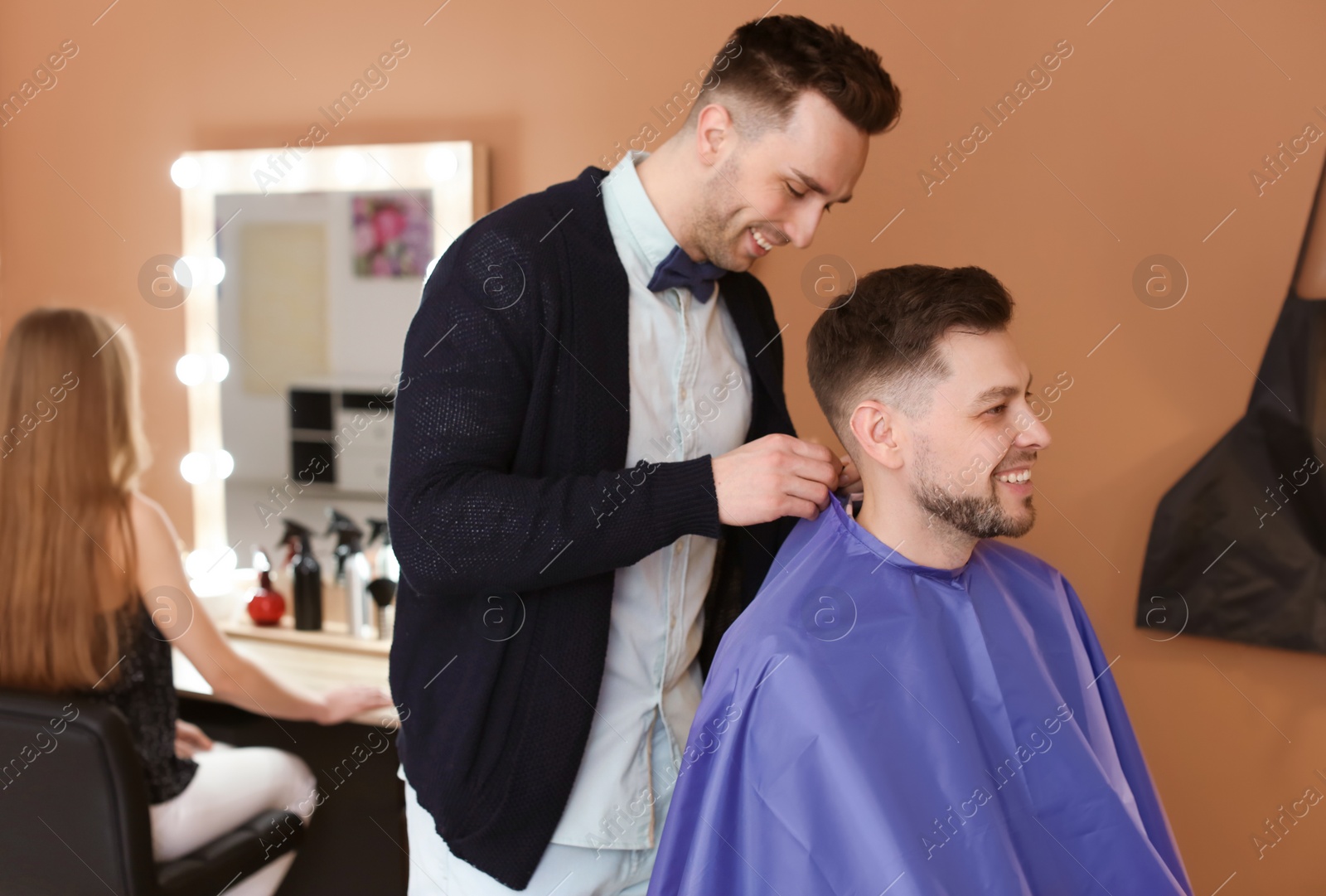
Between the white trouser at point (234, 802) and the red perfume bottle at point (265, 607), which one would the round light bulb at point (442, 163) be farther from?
the white trouser at point (234, 802)

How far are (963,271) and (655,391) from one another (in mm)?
467

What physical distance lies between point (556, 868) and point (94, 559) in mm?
1166

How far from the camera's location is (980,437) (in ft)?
4.43

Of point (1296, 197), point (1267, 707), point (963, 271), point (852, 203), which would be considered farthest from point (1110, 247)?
point (1267, 707)

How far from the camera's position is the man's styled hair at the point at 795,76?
1239mm

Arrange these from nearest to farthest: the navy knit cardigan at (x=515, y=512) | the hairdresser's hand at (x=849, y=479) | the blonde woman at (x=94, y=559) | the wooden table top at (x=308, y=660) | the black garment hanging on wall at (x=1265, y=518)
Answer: the navy knit cardigan at (x=515, y=512) < the hairdresser's hand at (x=849, y=479) < the blonde woman at (x=94, y=559) < the black garment hanging on wall at (x=1265, y=518) < the wooden table top at (x=308, y=660)

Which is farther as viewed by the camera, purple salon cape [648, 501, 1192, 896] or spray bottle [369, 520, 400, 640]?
spray bottle [369, 520, 400, 640]

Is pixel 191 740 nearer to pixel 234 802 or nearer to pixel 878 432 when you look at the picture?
A: pixel 234 802

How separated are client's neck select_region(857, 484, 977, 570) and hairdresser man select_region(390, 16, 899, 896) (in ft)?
0.47

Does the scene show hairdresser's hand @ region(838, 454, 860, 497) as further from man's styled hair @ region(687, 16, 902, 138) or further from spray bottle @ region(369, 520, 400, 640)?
spray bottle @ region(369, 520, 400, 640)

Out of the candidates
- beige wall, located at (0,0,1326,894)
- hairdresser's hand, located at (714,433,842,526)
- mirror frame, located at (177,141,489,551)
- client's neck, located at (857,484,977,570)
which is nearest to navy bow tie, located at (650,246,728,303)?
hairdresser's hand, located at (714,433,842,526)

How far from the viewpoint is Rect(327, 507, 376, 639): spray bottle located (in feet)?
8.29

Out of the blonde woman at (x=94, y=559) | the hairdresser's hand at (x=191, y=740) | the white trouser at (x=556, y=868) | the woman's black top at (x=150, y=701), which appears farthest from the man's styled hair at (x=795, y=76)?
the hairdresser's hand at (x=191, y=740)

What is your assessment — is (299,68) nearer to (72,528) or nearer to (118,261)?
(118,261)
